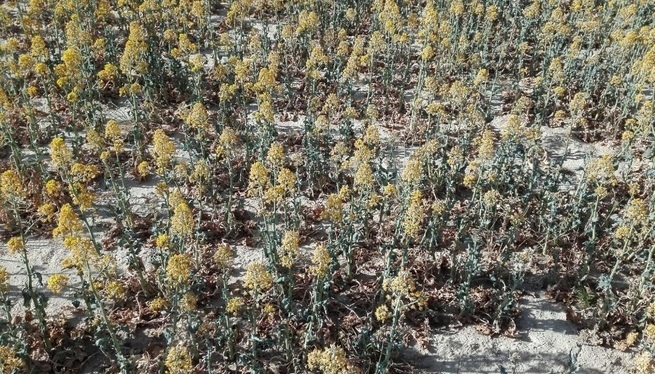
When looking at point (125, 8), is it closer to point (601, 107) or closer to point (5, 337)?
point (5, 337)

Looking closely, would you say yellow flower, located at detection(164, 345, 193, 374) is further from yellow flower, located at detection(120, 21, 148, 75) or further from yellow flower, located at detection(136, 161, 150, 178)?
yellow flower, located at detection(120, 21, 148, 75)

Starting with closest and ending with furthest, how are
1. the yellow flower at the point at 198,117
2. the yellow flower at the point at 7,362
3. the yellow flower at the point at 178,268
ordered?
1. the yellow flower at the point at 7,362
2. the yellow flower at the point at 178,268
3. the yellow flower at the point at 198,117

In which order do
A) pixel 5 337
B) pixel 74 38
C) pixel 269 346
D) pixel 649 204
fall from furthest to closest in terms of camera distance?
pixel 74 38 < pixel 649 204 < pixel 269 346 < pixel 5 337

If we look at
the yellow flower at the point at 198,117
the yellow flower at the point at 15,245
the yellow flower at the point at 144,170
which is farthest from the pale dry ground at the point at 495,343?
the yellow flower at the point at 198,117

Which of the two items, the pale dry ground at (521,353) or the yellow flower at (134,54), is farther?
the yellow flower at (134,54)

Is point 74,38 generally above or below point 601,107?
above

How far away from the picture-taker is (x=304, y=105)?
38.8 ft

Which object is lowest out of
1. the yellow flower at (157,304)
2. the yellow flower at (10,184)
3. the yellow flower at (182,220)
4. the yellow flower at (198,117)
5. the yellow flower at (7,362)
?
the yellow flower at (157,304)

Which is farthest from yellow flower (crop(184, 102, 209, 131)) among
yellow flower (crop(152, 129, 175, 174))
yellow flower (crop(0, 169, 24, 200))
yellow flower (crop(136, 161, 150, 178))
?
yellow flower (crop(0, 169, 24, 200))

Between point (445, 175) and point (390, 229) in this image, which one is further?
point (445, 175)

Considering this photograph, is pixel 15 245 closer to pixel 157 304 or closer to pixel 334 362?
pixel 157 304

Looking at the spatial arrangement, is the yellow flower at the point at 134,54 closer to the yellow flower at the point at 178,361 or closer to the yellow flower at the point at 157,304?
the yellow flower at the point at 157,304

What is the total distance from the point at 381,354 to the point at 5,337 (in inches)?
166

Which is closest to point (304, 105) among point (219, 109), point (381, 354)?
point (219, 109)
